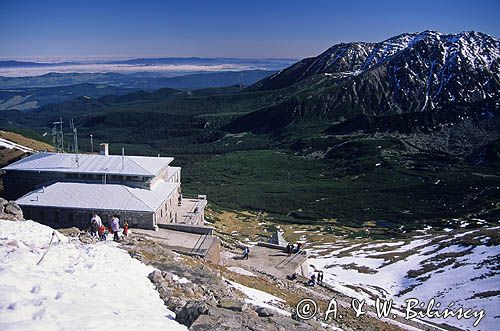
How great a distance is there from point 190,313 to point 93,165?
114 feet

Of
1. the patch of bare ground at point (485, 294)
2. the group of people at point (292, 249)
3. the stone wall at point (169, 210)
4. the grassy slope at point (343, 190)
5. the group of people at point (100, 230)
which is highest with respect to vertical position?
the group of people at point (100, 230)

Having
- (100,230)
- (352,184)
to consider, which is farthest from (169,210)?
(352,184)

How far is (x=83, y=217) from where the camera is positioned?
136 ft

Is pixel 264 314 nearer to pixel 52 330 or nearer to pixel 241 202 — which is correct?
pixel 52 330

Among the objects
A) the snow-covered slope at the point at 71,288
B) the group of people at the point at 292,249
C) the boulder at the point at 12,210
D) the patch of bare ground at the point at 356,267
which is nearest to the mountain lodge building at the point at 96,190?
the boulder at the point at 12,210

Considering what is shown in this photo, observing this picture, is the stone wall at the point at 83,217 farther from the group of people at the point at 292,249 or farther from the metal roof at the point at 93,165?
the group of people at the point at 292,249

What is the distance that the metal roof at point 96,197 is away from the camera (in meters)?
41.5

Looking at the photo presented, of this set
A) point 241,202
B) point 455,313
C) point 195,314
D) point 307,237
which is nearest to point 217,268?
point 195,314

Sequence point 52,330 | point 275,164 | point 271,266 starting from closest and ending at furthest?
1. point 52,330
2. point 271,266
3. point 275,164

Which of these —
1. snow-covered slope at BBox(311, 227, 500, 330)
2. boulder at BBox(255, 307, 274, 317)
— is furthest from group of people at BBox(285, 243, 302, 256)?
boulder at BBox(255, 307, 274, 317)

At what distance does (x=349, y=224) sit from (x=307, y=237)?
2182cm

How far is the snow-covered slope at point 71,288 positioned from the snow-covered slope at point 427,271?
26.0m

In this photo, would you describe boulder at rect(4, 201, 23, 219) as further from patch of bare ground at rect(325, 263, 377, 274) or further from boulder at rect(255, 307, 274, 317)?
patch of bare ground at rect(325, 263, 377, 274)

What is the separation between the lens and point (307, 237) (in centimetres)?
8019
